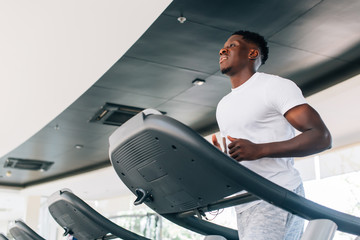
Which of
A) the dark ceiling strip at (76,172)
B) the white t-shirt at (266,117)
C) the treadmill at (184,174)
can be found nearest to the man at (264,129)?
the white t-shirt at (266,117)

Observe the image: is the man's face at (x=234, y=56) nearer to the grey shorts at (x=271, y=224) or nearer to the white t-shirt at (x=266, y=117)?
the white t-shirt at (x=266, y=117)

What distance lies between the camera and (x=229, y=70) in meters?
1.42

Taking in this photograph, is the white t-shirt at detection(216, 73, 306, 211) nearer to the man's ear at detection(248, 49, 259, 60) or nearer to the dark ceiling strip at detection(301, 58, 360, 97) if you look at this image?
the man's ear at detection(248, 49, 259, 60)

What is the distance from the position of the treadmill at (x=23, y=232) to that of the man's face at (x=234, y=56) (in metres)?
1.29

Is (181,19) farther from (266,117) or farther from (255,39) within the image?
(266,117)

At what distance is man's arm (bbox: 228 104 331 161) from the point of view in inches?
38.6

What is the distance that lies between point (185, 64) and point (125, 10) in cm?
102

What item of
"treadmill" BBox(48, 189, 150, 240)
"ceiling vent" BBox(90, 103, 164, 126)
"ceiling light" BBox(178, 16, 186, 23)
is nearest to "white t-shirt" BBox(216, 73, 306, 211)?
"treadmill" BBox(48, 189, 150, 240)

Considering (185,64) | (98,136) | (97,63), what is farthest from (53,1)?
(98,136)

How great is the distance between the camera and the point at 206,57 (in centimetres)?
436

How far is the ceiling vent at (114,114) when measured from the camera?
578 centimetres

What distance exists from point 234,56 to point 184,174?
0.61m

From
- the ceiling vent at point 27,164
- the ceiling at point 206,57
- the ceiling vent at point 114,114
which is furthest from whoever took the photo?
the ceiling vent at point 27,164

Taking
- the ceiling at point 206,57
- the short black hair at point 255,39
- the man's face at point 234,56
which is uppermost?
the ceiling at point 206,57
